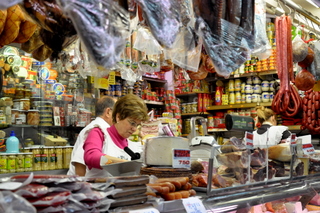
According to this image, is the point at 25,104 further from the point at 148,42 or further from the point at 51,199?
the point at 51,199

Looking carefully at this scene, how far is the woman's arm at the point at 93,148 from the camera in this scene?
2.50 m

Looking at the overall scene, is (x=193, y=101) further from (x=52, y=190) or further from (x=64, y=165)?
(x=52, y=190)

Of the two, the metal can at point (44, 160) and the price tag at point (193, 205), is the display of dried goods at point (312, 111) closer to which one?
the metal can at point (44, 160)

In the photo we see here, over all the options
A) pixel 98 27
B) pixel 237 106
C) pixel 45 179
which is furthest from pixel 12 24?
pixel 237 106

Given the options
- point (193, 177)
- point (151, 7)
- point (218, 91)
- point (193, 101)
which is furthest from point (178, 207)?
point (193, 101)

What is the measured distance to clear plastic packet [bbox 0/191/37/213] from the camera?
93 centimetres

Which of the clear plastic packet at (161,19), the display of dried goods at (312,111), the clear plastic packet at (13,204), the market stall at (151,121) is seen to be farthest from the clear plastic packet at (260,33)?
the display of dried goods at (312,111)

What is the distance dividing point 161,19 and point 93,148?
1410mm

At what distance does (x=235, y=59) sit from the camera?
1906mm

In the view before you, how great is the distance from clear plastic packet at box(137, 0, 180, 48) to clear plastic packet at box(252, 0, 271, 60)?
97cm

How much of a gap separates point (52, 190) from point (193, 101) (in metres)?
6.75

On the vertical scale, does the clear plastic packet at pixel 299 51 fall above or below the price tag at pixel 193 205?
above

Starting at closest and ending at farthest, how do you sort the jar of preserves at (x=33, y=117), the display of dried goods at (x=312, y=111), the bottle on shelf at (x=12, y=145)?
the bottle on shelf at (x=12, y=145)
the jar of preserves at (x=33, y=117)
the display of dried goods at (x=312, y=111)

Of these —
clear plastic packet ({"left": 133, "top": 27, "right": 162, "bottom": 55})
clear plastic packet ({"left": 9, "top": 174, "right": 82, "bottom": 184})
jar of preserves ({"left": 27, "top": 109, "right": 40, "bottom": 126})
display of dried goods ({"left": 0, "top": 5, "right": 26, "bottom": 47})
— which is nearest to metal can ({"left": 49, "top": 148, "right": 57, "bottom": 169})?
jar of preserves ({"left": 27, "top": 109, "right": 40, "bottom": 126})
